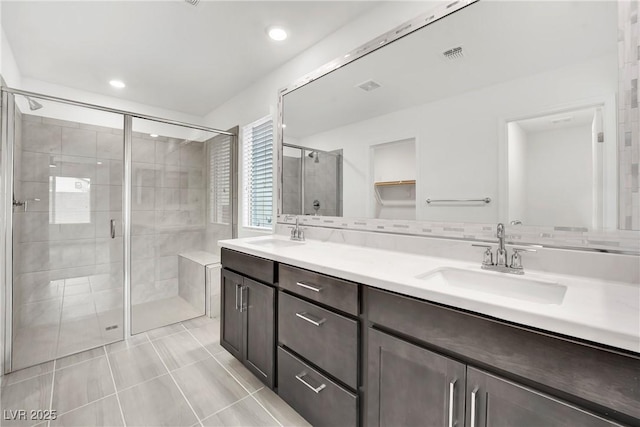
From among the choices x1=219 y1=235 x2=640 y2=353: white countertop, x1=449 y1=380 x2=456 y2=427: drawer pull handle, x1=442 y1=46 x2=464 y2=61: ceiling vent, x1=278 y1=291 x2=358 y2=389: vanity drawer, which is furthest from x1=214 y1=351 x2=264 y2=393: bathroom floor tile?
x1=442 y1=46 x2=464 y2=61: ceiling vent

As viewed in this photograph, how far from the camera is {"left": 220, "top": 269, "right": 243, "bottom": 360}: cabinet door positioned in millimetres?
1762

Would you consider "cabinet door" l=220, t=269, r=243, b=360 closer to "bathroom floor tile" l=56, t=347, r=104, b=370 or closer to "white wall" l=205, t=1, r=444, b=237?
"white wall" l=205, t=1, r=444, b=237

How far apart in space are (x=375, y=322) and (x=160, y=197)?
2.66 metres

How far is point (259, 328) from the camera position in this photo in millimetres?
1581

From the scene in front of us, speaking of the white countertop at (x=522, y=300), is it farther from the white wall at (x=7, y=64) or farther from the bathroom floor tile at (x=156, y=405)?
the white wall at (x=7, y=64)

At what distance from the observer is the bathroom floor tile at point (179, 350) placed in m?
1.97

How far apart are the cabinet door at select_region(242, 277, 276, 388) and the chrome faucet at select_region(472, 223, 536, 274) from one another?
1066 millimetres

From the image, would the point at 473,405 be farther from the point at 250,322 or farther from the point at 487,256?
the point at 250,322

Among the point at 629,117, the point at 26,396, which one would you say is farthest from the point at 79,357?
the point at 629,117

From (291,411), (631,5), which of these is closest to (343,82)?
(631,5)

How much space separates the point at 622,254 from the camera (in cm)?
96

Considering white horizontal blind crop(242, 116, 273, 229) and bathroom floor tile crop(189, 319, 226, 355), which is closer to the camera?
bathroom floor tile crop(189, 319, 226, 355)

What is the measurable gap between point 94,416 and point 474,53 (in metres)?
2.72

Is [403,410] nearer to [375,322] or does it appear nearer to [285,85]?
[375,322]
